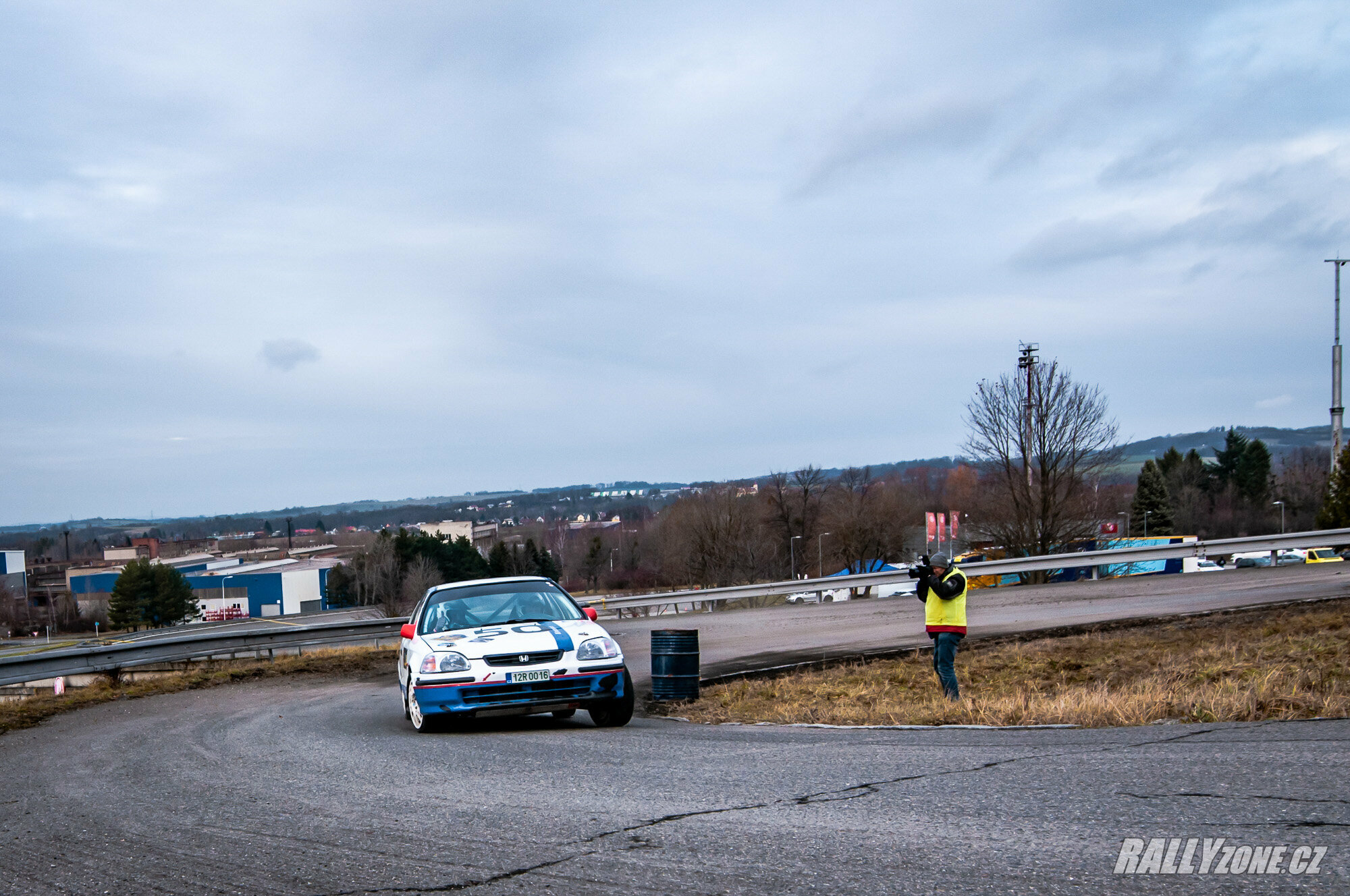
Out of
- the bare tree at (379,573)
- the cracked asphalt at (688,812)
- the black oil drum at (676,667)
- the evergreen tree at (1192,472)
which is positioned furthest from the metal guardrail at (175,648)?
the evergreen tree at (1192,472)

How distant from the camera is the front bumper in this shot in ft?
31.8

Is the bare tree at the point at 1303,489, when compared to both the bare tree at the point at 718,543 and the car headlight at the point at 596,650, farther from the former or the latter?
the car headlight at the point at 596,650

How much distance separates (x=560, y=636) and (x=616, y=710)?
90cm

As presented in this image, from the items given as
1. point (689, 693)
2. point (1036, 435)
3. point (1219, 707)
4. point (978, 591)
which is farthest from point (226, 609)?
point (1219, 707)

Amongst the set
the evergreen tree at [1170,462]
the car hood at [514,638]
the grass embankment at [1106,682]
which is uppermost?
the evergreen tree at [1170,462]

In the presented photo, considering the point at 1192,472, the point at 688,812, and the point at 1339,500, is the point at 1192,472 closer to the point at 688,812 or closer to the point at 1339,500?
the point at 1339,500

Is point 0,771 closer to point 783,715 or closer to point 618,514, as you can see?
point 783,715

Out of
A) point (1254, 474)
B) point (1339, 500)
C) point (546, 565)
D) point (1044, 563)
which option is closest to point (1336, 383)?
point (1339, 500)

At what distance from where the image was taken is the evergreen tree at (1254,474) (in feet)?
358

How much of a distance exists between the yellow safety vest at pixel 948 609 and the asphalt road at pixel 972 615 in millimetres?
4927

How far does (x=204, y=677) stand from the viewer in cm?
1683

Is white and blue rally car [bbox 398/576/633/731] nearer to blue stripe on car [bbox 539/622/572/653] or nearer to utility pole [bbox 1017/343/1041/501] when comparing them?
blue stripe on car [bbox 539/622/572/653]

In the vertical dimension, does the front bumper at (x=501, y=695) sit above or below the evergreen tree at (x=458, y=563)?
above

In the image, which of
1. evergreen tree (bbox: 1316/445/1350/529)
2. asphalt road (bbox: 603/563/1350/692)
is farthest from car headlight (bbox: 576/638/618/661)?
evergreen tree (bbox: 1316/445/1350/529)
